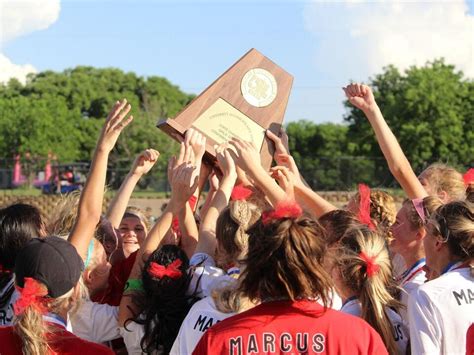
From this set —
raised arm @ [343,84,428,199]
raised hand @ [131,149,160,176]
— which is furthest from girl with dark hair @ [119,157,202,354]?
raised arm @ [343,84,428,199]

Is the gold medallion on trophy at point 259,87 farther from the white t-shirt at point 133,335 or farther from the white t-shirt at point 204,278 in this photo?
the white t-shirt at point 133,335

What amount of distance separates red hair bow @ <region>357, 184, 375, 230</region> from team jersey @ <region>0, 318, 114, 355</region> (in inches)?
62.3

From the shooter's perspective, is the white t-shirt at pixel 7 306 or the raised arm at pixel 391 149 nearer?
the white t-shirt at pixel 7 306

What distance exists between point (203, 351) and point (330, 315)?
47 centimetres

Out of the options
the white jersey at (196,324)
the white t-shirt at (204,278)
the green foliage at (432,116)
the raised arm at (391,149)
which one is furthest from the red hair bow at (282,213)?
the green foliage at (432,116)

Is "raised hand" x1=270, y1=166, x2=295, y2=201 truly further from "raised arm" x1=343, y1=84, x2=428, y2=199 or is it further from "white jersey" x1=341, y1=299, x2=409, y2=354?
"white jersey" x1=341, y1=299, x2=409, y2=354

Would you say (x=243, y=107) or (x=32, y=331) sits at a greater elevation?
(x=243, y=107)

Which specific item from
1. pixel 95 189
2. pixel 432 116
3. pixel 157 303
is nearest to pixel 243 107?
pixel 95 189

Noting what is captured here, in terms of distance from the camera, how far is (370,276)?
11.1ft

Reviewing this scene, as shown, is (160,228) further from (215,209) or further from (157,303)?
(157,303)

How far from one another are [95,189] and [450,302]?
175 centimetres

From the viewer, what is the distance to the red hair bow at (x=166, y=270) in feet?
11.7

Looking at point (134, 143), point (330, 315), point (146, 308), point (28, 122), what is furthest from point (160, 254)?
point (28, 122)

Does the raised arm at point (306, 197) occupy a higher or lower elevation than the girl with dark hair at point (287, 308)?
higher
